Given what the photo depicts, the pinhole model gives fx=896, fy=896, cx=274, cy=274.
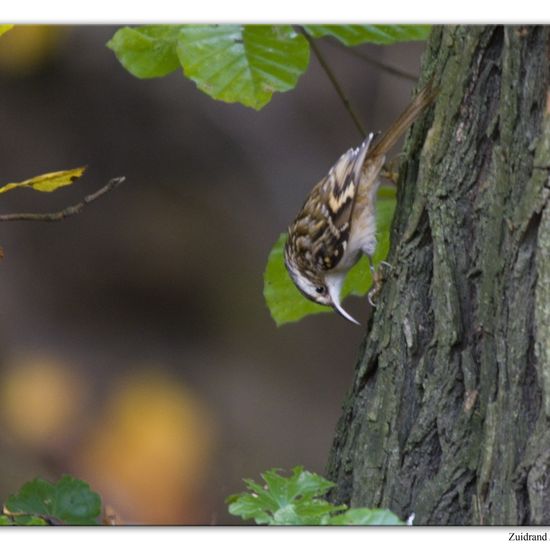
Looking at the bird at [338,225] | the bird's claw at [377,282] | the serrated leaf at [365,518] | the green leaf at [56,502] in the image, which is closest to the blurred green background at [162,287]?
the bird at [338,225]

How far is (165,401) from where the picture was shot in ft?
10.2

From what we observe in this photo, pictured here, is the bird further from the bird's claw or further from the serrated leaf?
the serrated leaf

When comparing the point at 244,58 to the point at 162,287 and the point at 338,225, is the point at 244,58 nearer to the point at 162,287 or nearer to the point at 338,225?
the point at 338,225

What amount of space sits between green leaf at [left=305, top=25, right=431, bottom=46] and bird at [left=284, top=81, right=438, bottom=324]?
0.60ft

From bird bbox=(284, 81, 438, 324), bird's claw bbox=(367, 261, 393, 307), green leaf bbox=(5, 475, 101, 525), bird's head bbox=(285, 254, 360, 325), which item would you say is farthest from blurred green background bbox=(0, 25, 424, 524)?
bird's claw bbox=(367, 261, 393, 307)

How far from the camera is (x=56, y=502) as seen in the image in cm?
171

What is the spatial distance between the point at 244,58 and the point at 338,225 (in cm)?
75

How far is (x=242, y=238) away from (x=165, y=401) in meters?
0.63

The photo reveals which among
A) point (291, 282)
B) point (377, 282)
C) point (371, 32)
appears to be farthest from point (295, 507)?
point (371, 32)

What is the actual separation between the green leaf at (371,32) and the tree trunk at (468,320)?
9 centimetres

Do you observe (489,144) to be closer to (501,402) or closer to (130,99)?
(501,402)

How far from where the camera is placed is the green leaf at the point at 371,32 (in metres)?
1.87

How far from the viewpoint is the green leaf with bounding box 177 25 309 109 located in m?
1.77

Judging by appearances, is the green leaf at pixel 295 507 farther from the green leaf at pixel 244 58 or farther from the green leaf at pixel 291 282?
the green leaf at pixel 244 58
